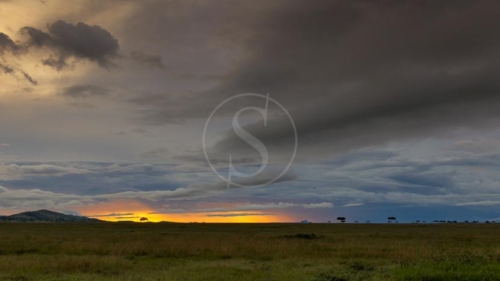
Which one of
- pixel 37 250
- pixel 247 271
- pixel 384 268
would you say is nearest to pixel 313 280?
pixel 247 271

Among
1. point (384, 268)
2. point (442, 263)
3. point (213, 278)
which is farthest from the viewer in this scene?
point (384, 268)

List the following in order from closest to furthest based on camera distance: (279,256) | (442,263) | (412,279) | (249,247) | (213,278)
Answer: (412,279), (213,278), (442,263), (279,256), (249,247)

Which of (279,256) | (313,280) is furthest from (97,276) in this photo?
(279,256)

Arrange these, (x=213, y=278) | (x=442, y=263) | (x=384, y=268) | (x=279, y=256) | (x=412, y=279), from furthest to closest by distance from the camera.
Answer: (x=279, y=256) < (x=384, y=268) < (x=442, y=263) < (x=213, y=278) < (x=412, y=279)

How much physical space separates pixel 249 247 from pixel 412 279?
1740cm

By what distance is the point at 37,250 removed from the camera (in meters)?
35.1

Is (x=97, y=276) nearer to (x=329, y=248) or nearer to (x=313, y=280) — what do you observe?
(x=313, y=280)

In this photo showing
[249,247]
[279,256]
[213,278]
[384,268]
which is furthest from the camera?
[249,247]

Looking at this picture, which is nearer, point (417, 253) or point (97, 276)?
point (97, 276)

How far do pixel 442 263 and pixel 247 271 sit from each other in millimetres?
9986

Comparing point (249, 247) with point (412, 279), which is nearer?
point (412, 279)

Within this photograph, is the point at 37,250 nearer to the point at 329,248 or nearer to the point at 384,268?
the point at 329,248

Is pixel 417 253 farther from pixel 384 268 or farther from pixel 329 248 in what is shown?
pixel 384 268

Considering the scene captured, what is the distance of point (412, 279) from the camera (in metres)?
19.3
